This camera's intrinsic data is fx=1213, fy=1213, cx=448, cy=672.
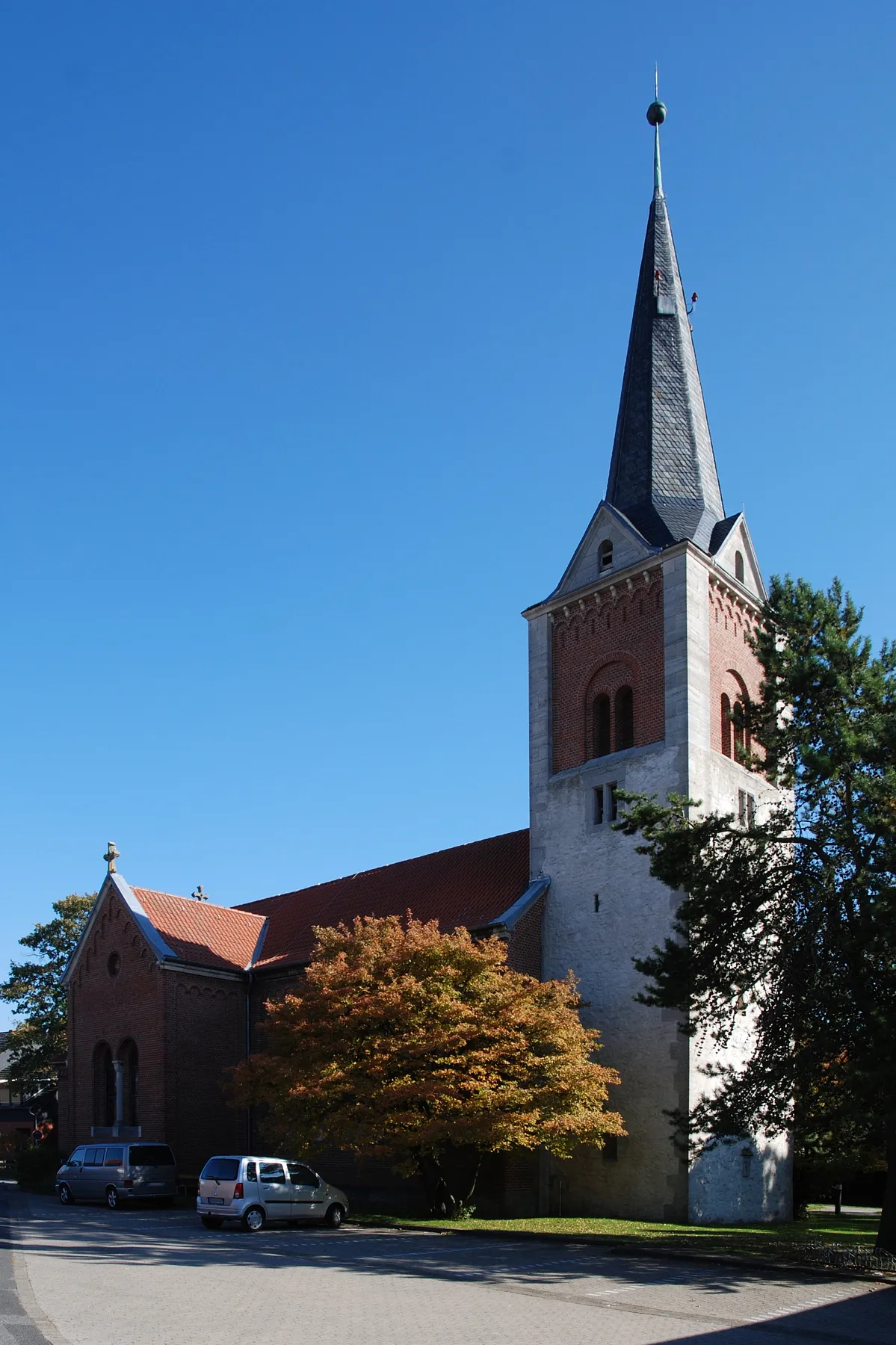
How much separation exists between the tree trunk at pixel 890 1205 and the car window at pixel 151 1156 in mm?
18340

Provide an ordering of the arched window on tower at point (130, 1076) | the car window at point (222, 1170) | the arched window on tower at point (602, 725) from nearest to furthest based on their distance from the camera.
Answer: the car window at point (222, 1170) < the arched window on tower at point (602, 725) < the arched window on tower at point (130, 1076)

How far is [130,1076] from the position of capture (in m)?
36.9

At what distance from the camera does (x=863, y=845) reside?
64.4ft

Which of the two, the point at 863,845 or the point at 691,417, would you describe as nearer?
the point at 863,845

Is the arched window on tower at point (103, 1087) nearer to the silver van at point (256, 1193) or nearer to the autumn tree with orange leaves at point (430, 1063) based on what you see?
the autumn tree with orange leaves at point (430, 1063)

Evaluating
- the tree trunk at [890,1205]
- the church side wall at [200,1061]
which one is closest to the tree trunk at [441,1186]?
the tree trunk at [890,1205]

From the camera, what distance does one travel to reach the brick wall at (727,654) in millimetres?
29922

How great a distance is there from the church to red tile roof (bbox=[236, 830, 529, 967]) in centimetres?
10

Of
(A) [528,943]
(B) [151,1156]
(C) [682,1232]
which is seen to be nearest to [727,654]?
(A) [528,943]

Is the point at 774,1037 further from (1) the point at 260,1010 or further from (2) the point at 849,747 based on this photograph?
(1) the point at 260,1010

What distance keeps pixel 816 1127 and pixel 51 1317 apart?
517 inches

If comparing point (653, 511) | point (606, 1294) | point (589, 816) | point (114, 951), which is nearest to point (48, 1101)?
point (114, 951)

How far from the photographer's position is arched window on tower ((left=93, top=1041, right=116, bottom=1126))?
1476 inches

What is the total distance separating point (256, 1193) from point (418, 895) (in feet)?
42.4
